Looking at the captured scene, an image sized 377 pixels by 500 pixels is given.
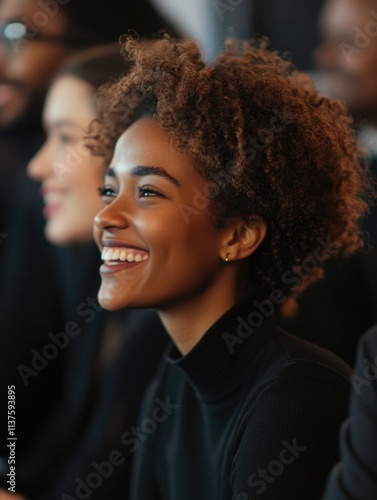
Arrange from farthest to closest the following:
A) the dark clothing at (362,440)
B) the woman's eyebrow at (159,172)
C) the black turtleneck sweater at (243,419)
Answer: the woman's eyebrow at (159,172), the black turtleneck sweater at (243,419), the dark clothing at (362,440)

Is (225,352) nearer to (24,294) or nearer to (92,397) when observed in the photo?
(92,397)

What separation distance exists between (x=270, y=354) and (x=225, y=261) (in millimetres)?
117

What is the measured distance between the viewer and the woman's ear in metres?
0.79

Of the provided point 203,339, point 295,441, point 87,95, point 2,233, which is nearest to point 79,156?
point 87,95

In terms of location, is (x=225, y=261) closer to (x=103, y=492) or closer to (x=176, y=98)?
(x=176, y=98)

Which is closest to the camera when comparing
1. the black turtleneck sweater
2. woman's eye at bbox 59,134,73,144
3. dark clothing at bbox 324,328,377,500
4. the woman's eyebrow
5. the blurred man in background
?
dark clothing at bbox 324,328,377,500

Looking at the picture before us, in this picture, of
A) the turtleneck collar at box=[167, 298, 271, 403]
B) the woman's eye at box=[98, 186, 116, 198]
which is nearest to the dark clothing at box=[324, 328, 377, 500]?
the turtleneck collar at box=[167, 298, 271, 403]

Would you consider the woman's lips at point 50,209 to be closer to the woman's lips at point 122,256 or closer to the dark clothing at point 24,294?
the dark clothing at point 24,294

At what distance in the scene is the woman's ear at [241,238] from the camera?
2.58ft

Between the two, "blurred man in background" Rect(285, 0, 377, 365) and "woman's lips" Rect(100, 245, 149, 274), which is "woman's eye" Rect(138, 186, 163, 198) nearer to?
"woman's lips" Rect(100, 245, 149, 274)

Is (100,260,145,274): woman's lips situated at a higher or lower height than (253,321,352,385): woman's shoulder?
higher

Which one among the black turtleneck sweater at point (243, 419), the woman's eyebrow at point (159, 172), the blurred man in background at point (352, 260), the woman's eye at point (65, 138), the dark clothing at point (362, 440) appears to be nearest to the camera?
the dark clothing at point (362, 440)

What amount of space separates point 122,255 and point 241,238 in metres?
0.13

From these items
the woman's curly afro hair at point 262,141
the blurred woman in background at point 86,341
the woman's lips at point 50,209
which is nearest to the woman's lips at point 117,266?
the woman's curly afro hair at point 262,141
